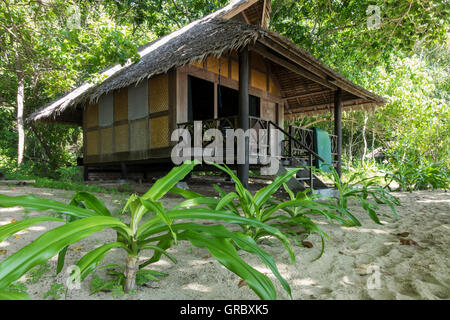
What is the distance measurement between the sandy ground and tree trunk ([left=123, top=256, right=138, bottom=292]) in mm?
44

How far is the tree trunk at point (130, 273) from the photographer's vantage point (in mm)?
1360

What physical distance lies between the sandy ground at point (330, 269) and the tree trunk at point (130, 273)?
44 millimetres

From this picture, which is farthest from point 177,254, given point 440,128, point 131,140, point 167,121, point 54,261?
point 440,128

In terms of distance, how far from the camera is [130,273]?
54.1 inches

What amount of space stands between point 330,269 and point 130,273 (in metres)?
1.23

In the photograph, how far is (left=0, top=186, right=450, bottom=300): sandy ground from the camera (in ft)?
4.64

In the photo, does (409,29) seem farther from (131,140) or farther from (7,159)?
(7,159)

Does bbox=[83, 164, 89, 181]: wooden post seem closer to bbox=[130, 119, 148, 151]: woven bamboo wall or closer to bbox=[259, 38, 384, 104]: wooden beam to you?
bbox=[130, 119, 148, 151]: woven bamboo wall

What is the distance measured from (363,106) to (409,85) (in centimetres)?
546

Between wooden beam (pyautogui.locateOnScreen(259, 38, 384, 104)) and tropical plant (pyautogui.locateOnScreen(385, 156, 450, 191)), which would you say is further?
tropical plant (pyautogui.locateOnScreen(385, 156, 450, 191))

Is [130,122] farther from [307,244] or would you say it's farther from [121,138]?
[307,244]

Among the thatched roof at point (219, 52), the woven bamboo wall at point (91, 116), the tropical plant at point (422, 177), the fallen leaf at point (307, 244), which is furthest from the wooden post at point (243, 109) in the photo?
the woven bamboo wall at point (91, 116)

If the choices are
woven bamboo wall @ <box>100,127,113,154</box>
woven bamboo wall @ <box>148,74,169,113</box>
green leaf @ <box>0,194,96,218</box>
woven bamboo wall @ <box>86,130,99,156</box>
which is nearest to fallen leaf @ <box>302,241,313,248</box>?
green leaf @ <box>0,194,96,218</box>

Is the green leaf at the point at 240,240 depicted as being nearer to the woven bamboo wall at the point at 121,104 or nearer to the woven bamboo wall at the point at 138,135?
the woven bamboo wall at the point at 138,135
